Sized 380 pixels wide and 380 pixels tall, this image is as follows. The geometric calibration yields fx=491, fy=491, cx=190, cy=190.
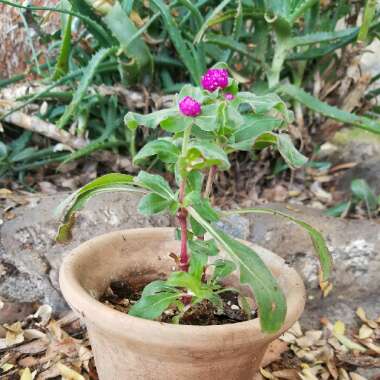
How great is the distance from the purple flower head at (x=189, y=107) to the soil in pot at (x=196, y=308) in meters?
0.40

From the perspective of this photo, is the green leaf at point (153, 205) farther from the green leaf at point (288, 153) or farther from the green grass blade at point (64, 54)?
the green grass blade at point (64, 54)

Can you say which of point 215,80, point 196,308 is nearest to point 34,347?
point 196,308

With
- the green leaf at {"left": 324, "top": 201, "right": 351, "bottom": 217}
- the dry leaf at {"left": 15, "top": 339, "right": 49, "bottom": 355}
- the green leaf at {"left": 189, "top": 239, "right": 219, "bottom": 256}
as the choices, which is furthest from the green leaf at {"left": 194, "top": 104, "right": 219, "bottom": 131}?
the green leaf at {"left": 324, "top": 201, "right": 351, "bottom": 217}

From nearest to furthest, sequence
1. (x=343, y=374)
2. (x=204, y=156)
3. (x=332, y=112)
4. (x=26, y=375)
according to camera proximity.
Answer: (x=204, y=156) → (x=26, y=375) → (x=343, y=374) → (x=332, y=112)

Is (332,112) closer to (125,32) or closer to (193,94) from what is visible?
(125,32)

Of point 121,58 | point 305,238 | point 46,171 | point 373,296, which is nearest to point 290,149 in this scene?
point 305,238

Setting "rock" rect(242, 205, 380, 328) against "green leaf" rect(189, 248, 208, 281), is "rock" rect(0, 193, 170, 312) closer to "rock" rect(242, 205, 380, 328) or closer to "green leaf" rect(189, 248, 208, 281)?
"rock" rect(242, 205, 380, 328)

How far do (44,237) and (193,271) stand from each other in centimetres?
74

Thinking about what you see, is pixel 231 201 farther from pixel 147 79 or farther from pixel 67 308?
pixel 67 308

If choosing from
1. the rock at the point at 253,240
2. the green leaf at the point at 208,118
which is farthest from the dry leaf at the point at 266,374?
the green leaf at the point at 208,118

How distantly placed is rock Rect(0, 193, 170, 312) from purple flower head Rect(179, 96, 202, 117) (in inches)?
26.5

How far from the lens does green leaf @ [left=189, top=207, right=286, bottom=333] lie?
2.29 ft

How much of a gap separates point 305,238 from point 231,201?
1.04 ft

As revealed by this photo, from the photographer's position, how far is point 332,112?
1.45 meters
